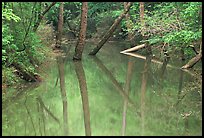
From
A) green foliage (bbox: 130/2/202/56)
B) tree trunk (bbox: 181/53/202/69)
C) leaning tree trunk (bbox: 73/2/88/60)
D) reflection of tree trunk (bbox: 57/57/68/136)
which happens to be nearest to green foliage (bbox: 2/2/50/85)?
reflection of tree trunk (bbox: 57/57/68/136)

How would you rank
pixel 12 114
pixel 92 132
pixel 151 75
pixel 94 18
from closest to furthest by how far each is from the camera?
pixel 92 132 < pixel 12 114 < pixel 151 75 < pixel 94 18

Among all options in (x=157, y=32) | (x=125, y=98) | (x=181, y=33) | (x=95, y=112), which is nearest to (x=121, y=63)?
(x=157, y=32)

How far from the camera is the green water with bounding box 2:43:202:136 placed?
873 centimetres

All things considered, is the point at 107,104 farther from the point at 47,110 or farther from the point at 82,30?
the point at 82,30

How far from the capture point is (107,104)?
10961 millimetres

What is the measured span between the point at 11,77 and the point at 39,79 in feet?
5.53

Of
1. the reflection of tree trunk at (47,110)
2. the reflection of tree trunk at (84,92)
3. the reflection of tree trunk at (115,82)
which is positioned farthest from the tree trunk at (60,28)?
the reflection of tree trunk at (47,110)

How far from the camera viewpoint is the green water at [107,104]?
344 inches

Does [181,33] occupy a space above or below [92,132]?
above

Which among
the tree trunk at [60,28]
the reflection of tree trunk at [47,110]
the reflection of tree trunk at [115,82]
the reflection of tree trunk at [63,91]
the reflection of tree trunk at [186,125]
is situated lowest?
the reflection of tree trunk at [115,82]

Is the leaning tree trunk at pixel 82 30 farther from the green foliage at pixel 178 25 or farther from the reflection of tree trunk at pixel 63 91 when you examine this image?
the green foliage at pixel 178 25

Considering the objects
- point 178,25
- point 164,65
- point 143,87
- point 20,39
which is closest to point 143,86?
point 143,87

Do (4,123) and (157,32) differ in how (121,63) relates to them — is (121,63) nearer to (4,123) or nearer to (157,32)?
(157,32)

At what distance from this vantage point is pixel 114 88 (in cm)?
1323
